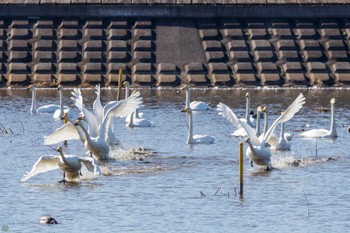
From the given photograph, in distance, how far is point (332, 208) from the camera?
24797 mm

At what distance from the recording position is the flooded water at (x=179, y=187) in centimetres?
2336

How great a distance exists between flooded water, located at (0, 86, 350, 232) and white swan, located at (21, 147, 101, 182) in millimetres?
313

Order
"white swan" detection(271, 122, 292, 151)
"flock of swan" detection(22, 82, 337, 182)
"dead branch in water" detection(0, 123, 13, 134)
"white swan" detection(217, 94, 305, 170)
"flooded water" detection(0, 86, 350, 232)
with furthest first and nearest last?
"dead branch in water" detection(0, 123, 13, 134) → "white swan" detection(271, 122, 292, 151) → "white swan" detection(217, 94, 305, 170) → "flock of swan" detection(22, 82, 337, 182) → "flooded water" detection(0, 86, 350, 232)

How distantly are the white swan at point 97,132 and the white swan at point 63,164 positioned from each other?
8.70ft

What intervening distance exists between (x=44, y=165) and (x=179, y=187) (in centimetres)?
301

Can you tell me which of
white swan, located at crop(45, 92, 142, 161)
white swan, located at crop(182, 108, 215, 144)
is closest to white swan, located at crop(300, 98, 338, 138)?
white swan, located at crop(182, 108, 215, 144)

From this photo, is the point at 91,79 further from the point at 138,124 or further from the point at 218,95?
the point at 138,124

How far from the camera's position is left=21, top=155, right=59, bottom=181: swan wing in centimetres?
2770

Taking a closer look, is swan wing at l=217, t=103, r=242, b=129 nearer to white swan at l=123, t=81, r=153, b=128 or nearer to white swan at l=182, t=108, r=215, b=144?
white swan at l=182, t=108, r=215, b=144

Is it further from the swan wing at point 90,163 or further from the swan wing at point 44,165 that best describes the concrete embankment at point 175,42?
the swan wing at point 90,163

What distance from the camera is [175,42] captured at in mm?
55688

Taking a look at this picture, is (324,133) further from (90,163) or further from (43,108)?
(43,108)

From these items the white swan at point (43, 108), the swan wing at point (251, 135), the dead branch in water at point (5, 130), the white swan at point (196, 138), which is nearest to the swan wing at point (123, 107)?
the white swan at point (196, 138)

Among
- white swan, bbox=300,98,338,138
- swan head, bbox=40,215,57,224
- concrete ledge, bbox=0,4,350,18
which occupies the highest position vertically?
concrete ledge, bbox=0,4,350,18
